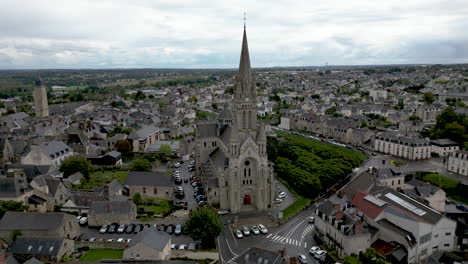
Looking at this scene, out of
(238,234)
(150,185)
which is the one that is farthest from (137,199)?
(238,234)

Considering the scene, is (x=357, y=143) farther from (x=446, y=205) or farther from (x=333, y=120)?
(x=446, y=205)

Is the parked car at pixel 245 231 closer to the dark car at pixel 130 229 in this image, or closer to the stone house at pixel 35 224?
the dark car at pixel 130 229

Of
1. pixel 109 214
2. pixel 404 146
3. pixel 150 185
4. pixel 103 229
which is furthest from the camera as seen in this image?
pixel 404 146

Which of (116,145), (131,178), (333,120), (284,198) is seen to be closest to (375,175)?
(284,198)

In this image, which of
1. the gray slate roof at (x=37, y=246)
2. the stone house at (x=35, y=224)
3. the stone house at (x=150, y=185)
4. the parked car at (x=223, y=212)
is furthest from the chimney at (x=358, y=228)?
the stone house at (x=35, y=224)

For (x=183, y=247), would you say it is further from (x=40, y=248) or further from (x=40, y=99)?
(x=40, y=99)

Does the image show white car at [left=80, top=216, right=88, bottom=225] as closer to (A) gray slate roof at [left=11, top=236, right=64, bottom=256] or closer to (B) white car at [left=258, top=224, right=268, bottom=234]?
(A) gray slate roof at [left=11, top=236, right=64, bottom=256]

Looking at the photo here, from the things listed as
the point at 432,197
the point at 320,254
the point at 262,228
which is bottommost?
the point at 320,254
